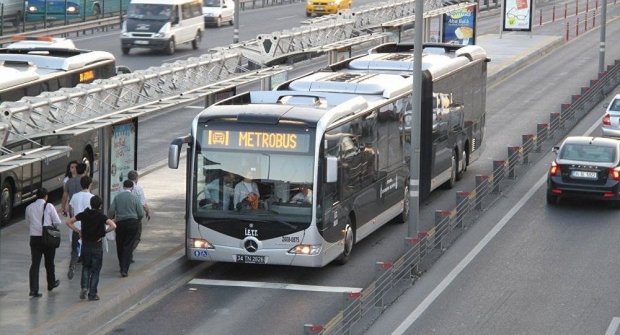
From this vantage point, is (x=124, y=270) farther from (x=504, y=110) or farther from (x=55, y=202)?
(x=504, y=110)

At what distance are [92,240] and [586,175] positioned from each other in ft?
41.6

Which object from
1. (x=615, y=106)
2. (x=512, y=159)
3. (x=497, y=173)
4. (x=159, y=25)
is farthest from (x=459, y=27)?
(x=497, y=173)

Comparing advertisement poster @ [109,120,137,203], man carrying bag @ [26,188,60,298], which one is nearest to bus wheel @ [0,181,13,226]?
advertisement poster @ [109,120,137,203]

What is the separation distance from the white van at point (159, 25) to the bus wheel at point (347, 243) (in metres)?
35.3

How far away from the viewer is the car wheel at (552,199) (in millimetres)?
30422

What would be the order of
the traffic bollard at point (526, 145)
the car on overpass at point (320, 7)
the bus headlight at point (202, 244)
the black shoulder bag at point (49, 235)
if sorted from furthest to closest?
the car on overpass at point (320, 7)
the traffic bollard at point (526, 145)
the bus headlight at point (202, 244)
the black shoulder bag at point (49, 235)

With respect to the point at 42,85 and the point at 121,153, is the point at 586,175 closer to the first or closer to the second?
the point at 121,153

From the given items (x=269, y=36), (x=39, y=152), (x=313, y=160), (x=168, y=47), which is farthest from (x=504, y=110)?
(x=39, y=152)

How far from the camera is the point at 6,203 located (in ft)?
90.1

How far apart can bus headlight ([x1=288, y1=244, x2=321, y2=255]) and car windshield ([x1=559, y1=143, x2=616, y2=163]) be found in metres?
9.06

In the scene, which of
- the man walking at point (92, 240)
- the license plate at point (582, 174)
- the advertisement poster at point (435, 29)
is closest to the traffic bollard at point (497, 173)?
the license plate at point (582, 174)

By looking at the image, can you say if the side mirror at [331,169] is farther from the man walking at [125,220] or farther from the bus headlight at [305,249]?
the man walking at [125,220]

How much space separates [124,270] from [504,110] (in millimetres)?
25138

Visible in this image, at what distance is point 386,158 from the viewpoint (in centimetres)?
2691
